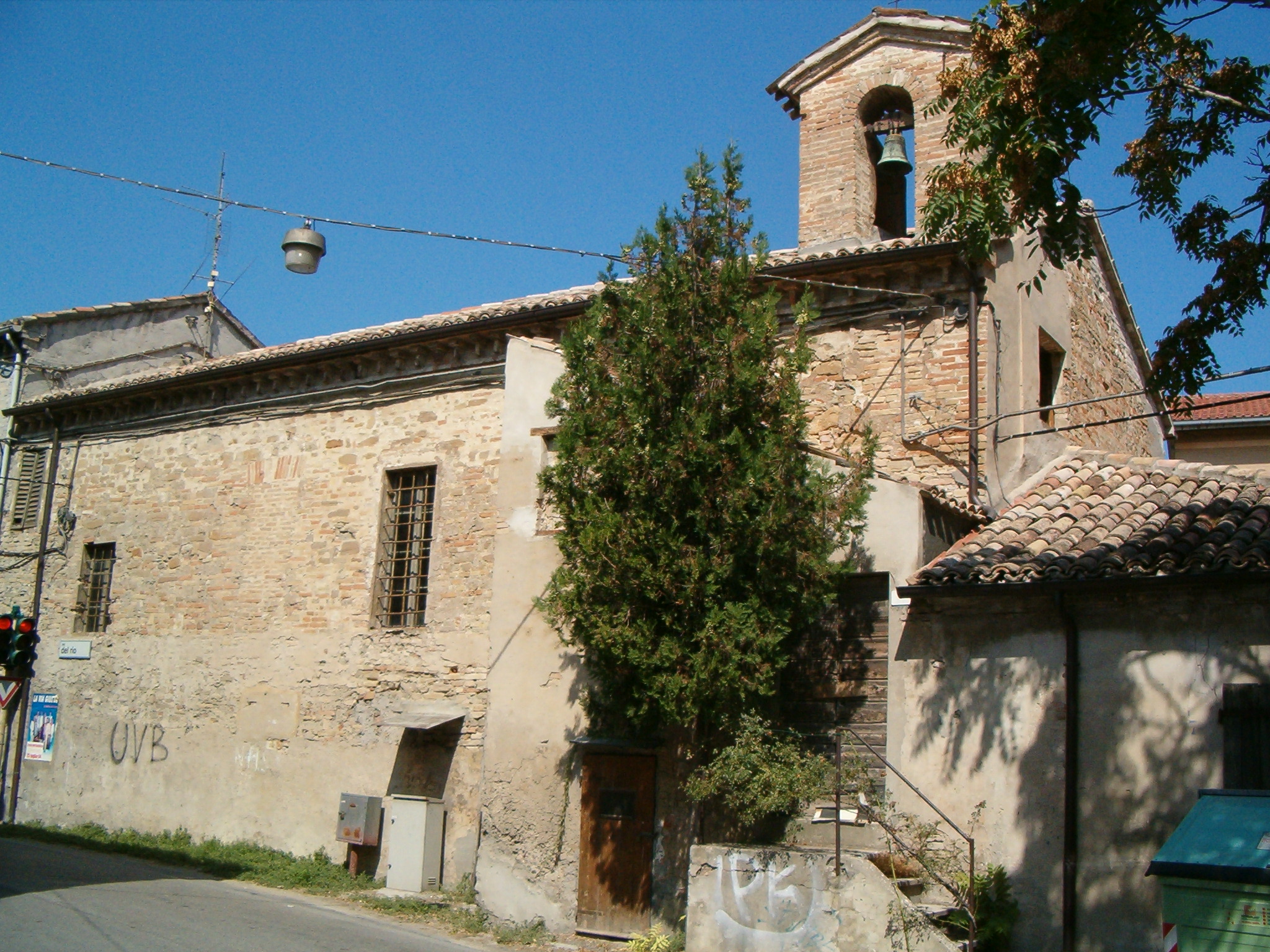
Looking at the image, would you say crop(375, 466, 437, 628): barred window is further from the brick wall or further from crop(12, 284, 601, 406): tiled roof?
the brick wall

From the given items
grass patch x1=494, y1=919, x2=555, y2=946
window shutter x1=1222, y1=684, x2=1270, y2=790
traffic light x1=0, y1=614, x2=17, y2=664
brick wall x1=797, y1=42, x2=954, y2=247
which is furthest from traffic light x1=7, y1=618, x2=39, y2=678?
window shutter x1=1222, y1=684, x2=1270, y2=790

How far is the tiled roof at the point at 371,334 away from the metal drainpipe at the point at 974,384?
420 centimetres

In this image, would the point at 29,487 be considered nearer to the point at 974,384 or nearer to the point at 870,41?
the point at 870,41

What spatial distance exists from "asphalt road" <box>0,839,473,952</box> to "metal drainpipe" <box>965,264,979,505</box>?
649cm

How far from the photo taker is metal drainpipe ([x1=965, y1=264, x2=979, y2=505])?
39.8 feet

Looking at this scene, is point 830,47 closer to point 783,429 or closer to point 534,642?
point 783,429

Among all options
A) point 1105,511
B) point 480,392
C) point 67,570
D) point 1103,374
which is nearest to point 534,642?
point 480,392

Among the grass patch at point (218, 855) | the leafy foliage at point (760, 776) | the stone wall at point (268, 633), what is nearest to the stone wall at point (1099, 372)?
the leafy foliage at point (760, 776)

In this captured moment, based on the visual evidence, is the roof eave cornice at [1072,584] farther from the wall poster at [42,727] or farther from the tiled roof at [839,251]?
the wall poster at [42,727]

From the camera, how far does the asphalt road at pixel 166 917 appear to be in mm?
9938

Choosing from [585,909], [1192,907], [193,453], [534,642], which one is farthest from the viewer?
[193,453]

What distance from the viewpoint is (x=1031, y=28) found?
8195 millimetres

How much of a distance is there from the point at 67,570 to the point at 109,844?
485 centimetres

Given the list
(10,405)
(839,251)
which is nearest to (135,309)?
(10,405)
